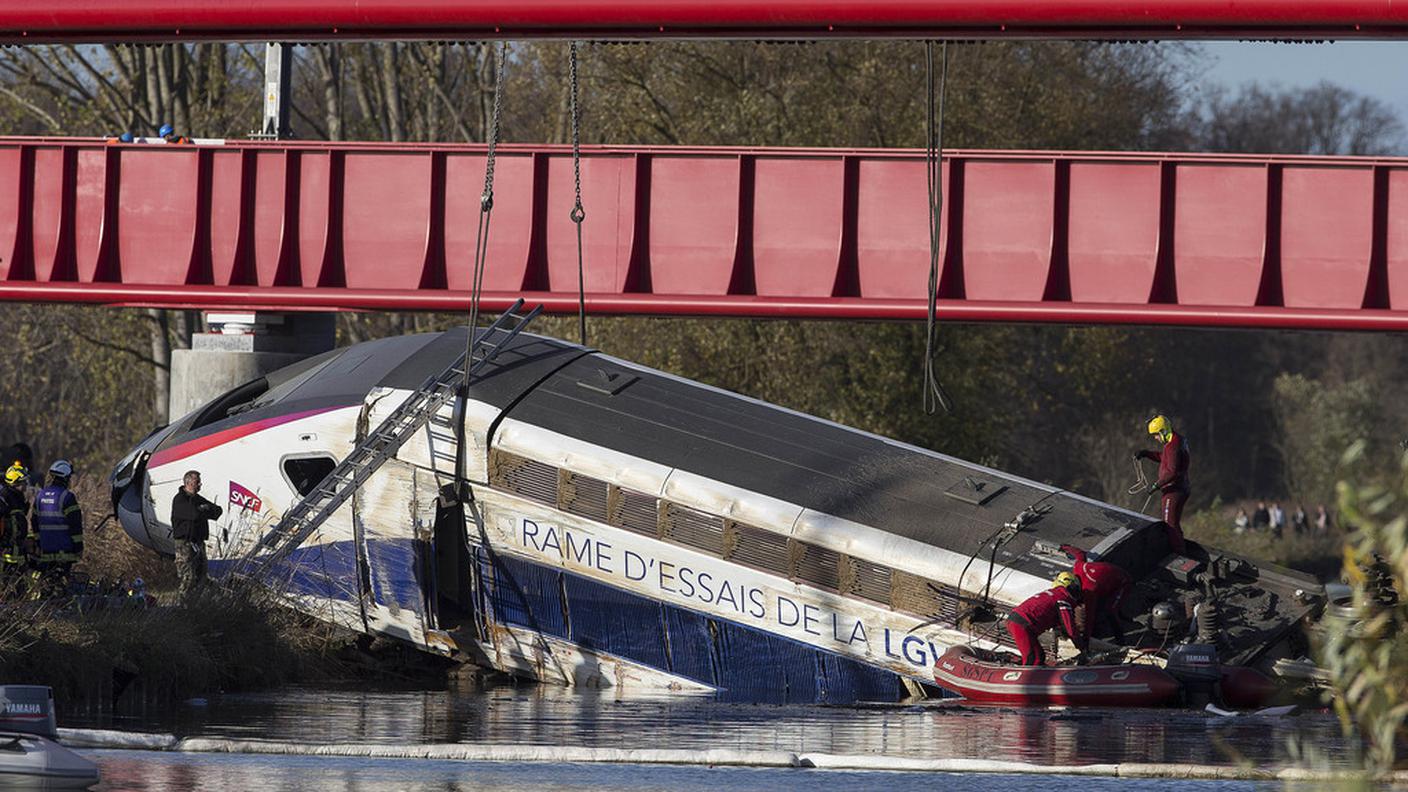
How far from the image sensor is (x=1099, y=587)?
18375mm

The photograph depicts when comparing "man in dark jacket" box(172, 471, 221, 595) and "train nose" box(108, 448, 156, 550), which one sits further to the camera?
"train nose" box(108, 448, 156, 550)

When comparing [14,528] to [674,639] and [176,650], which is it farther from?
[674,639]

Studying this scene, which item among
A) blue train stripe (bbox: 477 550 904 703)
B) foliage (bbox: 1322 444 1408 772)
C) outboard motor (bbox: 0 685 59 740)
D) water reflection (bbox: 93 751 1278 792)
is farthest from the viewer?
blue train stripe (bbox: 477 550 904 703)

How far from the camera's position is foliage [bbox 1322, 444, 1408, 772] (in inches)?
280

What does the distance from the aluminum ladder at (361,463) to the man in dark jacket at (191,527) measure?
1.63ft

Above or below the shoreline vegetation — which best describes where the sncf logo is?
above

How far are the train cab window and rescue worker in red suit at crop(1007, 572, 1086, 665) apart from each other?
806cm

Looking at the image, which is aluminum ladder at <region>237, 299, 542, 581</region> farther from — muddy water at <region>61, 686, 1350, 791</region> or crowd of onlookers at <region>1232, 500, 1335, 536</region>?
crowd of onlookers at <region>1232, 500, 1335, 536</region>

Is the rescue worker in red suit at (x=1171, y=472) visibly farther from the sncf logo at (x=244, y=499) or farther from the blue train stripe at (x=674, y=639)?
the sncf logo at (x=244, y=499)

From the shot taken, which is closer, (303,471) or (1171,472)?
(303,471)

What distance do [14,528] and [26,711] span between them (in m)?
9.29

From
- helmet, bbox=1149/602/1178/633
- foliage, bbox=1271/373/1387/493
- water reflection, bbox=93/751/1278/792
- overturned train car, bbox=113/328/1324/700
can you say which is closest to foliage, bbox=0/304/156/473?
overturned train car, bbox=113/328/1324/700

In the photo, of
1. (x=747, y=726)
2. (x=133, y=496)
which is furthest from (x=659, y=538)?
(x=133, y=496)

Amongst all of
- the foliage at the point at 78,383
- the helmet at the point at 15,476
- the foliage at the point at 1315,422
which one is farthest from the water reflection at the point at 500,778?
the foliage at the point at 1315,422
